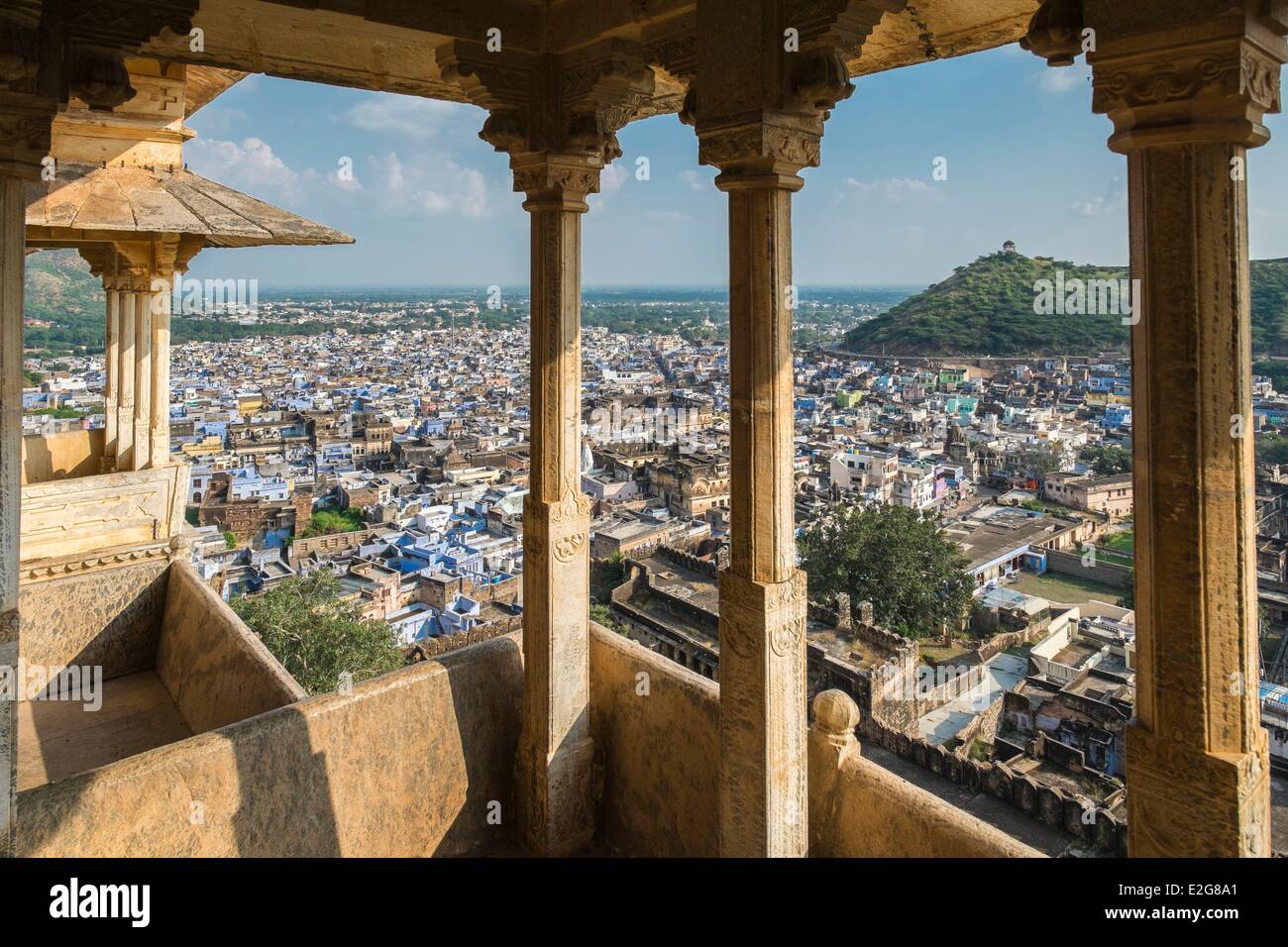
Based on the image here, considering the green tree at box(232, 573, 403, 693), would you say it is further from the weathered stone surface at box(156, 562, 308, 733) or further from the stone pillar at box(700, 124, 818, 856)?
the stone pillar at box(700, 124, 818, 856)

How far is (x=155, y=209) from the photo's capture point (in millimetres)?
6609

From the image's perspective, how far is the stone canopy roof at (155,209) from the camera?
20.7 feet

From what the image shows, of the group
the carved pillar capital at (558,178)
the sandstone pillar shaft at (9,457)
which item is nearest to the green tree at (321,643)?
the carved pillar capital at (558,178)

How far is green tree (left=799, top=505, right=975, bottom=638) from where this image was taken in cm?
1927

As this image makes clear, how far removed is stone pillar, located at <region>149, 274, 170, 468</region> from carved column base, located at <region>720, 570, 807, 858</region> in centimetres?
760

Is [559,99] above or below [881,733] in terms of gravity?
above

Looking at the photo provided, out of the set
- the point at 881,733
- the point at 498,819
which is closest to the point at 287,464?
the point at 881,733

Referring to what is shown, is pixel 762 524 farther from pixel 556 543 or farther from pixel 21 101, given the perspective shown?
pixel 21 101

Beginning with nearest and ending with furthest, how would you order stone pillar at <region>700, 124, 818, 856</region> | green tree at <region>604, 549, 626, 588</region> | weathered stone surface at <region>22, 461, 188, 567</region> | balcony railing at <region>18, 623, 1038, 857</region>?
1. stone pillar at <region>700, 124, 818, 856</region>
2. balcony railing at <region>18, 623, 1038, 857</region>
3. weathered stone surface at <region>22, 461, 188, 567</region>
4. green tree at <region>604, 549, 626, 588</region>

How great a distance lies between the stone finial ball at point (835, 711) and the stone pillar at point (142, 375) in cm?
789

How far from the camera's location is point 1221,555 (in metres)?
2.04

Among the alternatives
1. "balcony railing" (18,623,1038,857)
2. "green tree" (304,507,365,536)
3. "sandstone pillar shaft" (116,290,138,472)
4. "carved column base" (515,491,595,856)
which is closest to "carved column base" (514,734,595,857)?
"carved column base" (515,491,595,856)
